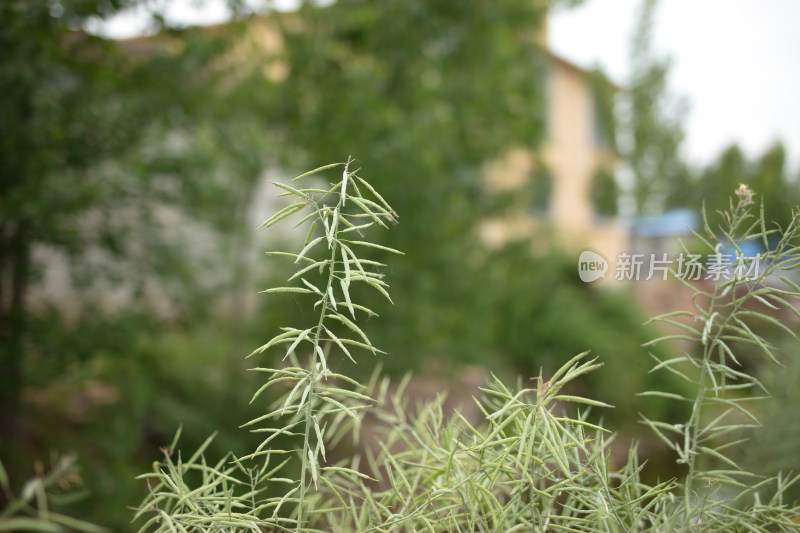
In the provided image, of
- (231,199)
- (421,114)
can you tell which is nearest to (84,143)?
(231,199)

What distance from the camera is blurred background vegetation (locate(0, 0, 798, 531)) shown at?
2.20m

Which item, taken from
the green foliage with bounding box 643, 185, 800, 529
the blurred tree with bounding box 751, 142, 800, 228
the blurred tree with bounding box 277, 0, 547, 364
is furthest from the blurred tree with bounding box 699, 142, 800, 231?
the blurred tree with bounding box 277, 0, 547, 364

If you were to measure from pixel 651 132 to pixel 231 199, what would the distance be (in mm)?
2666

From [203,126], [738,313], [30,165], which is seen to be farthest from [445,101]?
A: [738,313]

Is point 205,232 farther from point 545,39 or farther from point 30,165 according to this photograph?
point 545,39

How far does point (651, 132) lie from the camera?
411cm

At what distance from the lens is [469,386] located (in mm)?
3518

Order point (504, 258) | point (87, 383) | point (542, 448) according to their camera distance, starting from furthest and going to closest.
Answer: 1. point (504, 258)
2. point (87, 383)
3. point (542, 448)

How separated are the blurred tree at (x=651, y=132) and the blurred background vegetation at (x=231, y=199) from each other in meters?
0.03

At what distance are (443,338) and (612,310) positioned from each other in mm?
1184

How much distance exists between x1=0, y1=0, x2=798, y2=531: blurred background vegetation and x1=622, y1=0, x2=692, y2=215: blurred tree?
0.03 m
